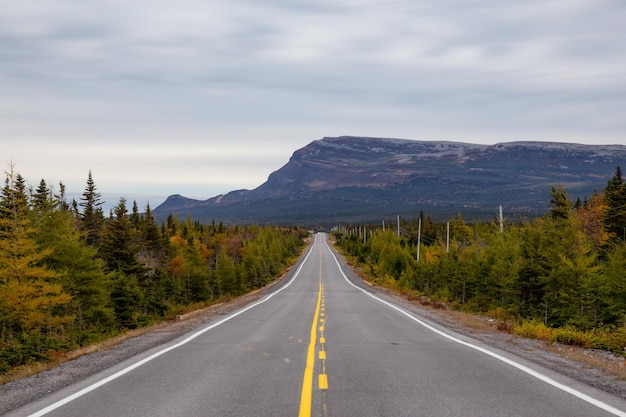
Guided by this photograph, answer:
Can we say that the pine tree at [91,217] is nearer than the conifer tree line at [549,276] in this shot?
No

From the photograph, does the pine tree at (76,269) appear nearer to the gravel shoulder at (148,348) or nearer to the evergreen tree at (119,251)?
the evergreen tree at (119,251)

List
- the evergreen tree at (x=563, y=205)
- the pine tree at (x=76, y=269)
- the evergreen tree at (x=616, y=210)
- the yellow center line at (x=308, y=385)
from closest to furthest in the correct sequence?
the yellow center line at (x=308, y=385) → the evergreen tree at (x=563, y=205) → the pine tree at (x=76, y=269) → the evergreen tree at (x=616, y=210)

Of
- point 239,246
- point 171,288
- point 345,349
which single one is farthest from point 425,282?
point 239,246

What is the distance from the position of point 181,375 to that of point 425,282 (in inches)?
2407

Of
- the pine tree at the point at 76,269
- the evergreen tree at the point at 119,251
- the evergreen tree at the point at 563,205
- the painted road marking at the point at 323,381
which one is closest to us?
the painted road marking at the point at 323,381

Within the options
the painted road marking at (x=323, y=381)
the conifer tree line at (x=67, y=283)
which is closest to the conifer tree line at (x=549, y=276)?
the painted road marking at (x=323, y=381)

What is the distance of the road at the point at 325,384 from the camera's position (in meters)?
6.32

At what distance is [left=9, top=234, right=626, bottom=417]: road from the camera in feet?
20.7

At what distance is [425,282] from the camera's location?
219 feet

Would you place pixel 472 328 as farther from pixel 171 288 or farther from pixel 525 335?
pixel 171 288

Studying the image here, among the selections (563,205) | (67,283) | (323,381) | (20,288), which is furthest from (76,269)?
(563,205)

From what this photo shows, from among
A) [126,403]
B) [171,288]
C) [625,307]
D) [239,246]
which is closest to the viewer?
[126,403]

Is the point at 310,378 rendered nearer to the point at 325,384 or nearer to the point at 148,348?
the point at 325,384

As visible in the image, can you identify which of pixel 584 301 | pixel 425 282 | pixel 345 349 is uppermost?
pixel 345 349
